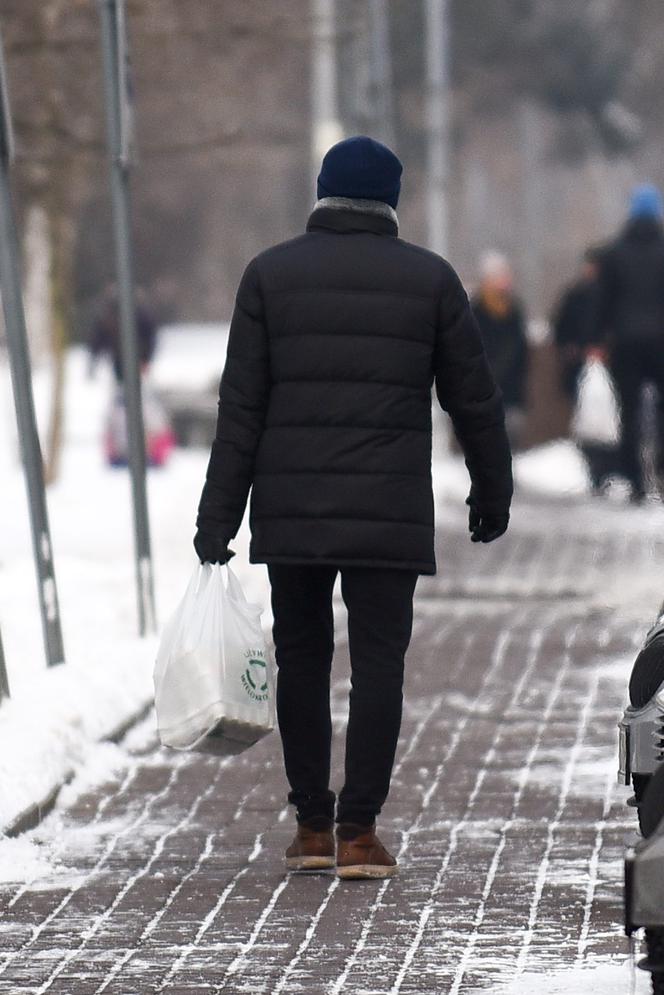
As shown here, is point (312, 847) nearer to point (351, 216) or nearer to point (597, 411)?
point (351, 216)

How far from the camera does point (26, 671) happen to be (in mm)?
8547

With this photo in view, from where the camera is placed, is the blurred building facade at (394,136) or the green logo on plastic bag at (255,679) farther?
the blurred building facade at (394,136)

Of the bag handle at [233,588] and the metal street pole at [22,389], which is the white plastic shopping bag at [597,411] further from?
the bag handle at [233,588]

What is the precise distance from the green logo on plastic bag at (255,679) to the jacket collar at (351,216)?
1.04 meters

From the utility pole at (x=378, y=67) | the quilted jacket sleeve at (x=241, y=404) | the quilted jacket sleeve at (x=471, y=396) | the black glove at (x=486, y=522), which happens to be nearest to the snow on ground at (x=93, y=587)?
the quilted jacket sleeve at (x=241, y=404)

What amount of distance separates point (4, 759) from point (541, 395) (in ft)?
53.5

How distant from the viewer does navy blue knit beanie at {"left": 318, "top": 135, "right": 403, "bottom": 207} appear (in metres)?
5.98

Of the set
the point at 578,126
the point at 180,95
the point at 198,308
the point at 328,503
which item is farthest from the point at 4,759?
the point at 198,308

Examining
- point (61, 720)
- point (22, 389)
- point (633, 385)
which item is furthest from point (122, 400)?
point (61, 720)

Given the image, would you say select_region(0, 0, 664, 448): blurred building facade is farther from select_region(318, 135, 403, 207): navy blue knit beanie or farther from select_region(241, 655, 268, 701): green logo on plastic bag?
select_region(241, 655, 268, 701): green logo on plastic bag

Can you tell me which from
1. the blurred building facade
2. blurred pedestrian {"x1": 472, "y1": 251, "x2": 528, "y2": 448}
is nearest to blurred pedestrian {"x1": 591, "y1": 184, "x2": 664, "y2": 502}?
blurred pedestrian {"x1": 472, "y1": 251, "x2": 528, "y2": 448}

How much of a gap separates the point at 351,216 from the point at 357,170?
116 mm

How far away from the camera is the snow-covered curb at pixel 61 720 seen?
6.81m

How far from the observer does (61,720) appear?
7.61m
